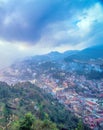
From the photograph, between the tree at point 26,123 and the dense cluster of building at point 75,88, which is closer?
the tree at point 26,123

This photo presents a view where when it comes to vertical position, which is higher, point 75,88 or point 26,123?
point 75,88

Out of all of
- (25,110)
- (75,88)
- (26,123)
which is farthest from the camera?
(75,88)

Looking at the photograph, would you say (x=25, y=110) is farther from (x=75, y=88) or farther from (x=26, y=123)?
(x=75, y=88)

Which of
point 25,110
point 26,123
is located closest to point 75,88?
point 25,110

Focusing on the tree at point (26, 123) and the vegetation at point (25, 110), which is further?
the vegetation at point (25, 110)

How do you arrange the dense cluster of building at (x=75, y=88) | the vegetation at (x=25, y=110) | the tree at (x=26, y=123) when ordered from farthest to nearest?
the dense cluster of building at (x=75, y=88) < the vegetation at (x=25, y=110) < the tree at (x=26, y=123)

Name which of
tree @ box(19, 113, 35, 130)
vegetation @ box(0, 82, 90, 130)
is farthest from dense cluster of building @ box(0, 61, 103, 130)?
tree @ box(19, 113, 35, 130)

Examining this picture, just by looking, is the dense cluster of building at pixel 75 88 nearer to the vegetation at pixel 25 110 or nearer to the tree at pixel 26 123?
the vegetation at pixel 25 110

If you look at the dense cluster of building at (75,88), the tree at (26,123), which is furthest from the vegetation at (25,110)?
the tree at (26,123)

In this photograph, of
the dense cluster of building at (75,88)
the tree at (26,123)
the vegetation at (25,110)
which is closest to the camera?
the tree at (26,123)

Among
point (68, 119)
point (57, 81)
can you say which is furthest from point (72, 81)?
point (68, 119)

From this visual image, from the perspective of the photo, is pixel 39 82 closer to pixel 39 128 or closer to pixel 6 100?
pixel 6 100

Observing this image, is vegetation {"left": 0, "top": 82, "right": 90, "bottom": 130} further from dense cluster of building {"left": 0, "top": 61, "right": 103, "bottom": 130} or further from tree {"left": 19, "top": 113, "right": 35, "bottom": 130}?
tree {"left": 19, "top": 113, "right": 35, "bottom": 130}
